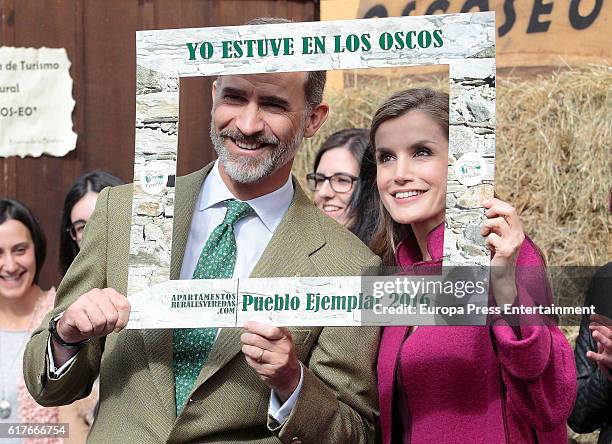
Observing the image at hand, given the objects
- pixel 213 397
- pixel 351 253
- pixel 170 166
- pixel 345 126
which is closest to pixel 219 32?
pixel 170 166

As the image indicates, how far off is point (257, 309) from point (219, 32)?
0.56 meters

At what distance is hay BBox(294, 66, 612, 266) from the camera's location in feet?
10.8

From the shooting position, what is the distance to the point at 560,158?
3.38 m

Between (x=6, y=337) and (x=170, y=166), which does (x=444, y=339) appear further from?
(x=6, y=337)

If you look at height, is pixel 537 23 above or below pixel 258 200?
above

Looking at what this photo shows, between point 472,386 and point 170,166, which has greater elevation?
point 170,166

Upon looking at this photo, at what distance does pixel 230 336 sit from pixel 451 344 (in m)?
0.44

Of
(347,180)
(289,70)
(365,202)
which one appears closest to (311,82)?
(289,70)

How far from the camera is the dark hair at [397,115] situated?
2.12 meters

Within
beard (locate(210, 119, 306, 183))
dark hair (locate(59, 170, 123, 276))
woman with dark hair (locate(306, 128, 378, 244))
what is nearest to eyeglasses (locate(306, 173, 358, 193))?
woman with dark hair (locate(306, 128, 378, 244))

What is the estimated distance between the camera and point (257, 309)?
6.58 ft

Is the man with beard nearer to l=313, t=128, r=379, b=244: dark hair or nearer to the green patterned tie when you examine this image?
the green patterned tie

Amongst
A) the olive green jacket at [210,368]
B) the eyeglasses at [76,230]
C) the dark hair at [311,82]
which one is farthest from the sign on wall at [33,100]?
the dark hair at [311,82]

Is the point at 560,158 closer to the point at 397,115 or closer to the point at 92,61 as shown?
the point at 397,115
